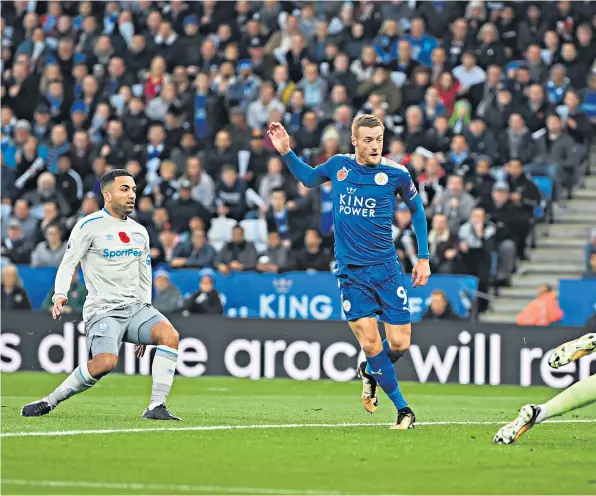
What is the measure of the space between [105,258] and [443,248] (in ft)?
32.3

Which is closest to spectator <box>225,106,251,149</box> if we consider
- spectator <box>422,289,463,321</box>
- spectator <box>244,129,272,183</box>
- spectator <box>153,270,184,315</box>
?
spectator <box>244,129,272,183</box>

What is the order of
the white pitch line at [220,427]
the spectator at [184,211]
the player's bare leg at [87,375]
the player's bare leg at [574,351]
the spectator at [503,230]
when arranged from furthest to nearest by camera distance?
1. the spectator at [184,211]
2. the spectator at [503,230]
3. the player's bare leg at [87,375]
4. the white pitch line at [220,427]
5. the player's bare leg at [574,351]

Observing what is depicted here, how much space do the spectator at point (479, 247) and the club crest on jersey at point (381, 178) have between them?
384 inches

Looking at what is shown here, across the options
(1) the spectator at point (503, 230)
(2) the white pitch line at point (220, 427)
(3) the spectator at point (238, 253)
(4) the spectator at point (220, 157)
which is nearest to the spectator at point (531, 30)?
(1) the spectator at point (503, 230)

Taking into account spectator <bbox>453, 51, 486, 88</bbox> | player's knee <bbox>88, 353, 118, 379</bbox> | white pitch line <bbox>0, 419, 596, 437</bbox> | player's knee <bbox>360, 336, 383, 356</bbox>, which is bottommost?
white pitch line <bbox>0, 419, 596, 437</bbox>

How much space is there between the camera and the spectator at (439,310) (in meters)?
19.7

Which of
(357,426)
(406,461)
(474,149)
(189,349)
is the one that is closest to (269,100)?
(474,149)

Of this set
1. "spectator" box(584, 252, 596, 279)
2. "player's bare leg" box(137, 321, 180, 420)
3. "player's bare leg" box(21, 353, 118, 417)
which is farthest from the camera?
"spectator" box(584, 252, 596, 279)

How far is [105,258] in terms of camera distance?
1175cm

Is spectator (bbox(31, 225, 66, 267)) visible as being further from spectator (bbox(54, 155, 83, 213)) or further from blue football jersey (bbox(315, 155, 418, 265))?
blue football jersey (bbox(315, 155, 418, 265))

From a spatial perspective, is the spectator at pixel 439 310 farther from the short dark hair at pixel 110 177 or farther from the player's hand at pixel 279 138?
the short dark hair at pixel 110 177

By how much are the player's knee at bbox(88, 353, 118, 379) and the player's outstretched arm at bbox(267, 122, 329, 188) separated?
218 cm

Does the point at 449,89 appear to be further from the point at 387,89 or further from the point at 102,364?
the point at 102,364

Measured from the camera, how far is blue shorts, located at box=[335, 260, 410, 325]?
1130 centimetres
